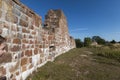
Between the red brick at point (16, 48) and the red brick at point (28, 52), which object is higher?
the red brick at point (16, 48)

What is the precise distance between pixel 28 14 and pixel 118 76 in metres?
3.55

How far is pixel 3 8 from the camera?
7.34 ft

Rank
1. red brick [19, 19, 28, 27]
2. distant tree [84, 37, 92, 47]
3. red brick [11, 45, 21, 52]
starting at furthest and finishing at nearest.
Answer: distant tree [84, 37, 92, 47], red brick [19, 19, 28, 27], red brick [11, 45, 21, 52]

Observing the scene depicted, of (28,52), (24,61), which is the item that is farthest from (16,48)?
(28,52)

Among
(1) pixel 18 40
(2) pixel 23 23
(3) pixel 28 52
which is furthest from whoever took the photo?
(3) pixel 28 52

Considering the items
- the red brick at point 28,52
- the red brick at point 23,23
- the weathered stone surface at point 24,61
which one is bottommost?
the weathered stone surface at point 24,61

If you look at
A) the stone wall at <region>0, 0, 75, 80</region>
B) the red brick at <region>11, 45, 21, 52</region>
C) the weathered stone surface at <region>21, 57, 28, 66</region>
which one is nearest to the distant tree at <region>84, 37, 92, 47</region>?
the stone wall at <region>0, 0, 75, 80</region>

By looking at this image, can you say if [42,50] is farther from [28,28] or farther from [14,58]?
[14,58]

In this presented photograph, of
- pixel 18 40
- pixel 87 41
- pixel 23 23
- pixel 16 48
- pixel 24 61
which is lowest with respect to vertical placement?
pixel 24 61

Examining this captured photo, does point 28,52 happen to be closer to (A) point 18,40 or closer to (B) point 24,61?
(B) point 24,61

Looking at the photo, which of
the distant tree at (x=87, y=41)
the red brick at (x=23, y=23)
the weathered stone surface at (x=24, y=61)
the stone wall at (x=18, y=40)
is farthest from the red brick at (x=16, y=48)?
the distant tree at (x=87, y=41)

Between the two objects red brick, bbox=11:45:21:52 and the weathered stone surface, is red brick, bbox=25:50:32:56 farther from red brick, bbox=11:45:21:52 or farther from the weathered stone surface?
red brick, bbox=11:45:21:52

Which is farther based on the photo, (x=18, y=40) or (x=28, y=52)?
(x=28, y=52)

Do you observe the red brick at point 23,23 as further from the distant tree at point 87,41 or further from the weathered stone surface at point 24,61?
the distant tree at point 87,41
